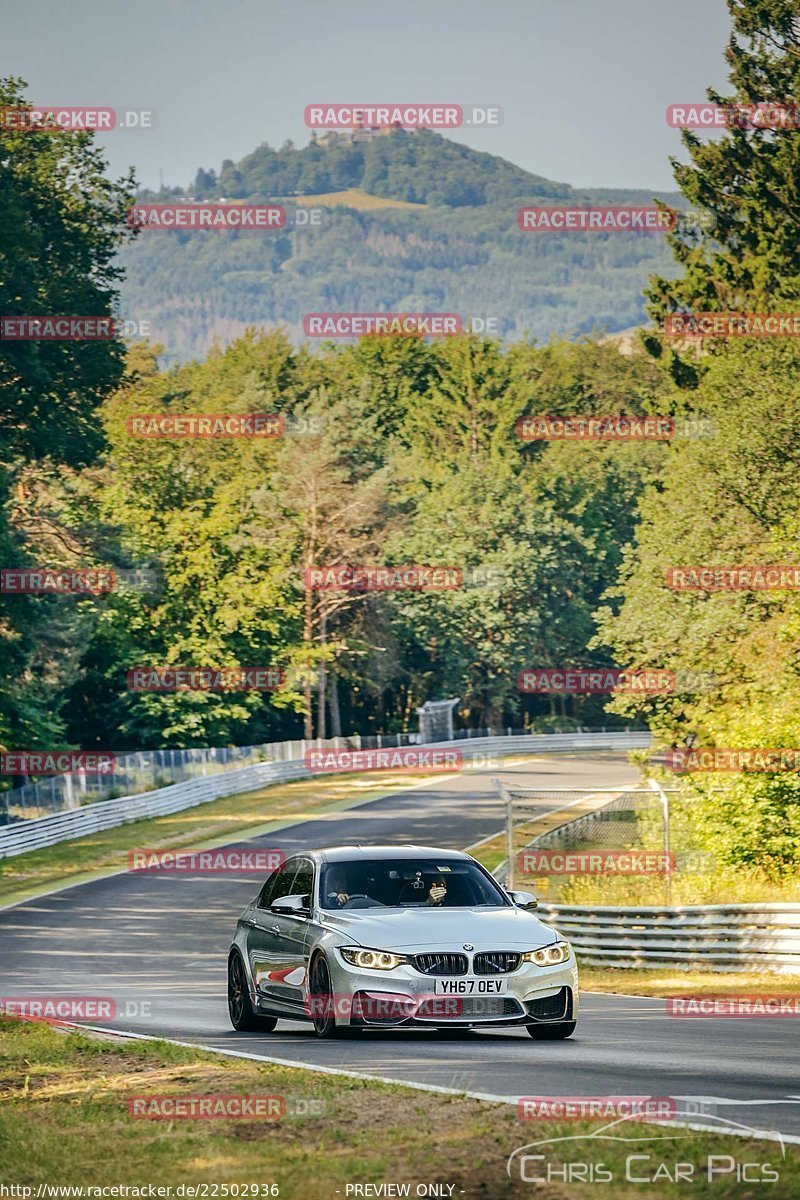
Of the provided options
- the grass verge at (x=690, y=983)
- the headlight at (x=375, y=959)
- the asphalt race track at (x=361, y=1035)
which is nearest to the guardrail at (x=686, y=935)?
the grass verge at (x=690, y=983)

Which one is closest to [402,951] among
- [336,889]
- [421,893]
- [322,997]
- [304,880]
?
[322,997]

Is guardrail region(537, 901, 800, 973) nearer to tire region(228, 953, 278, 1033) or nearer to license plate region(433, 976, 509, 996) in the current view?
tire region(228, 953, 278, 1033)

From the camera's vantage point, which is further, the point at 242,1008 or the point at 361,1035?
the point at 242,1008

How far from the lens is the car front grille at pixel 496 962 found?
12891mm

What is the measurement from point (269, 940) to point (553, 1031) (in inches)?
96.2

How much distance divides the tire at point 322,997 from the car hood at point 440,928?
0.32 m

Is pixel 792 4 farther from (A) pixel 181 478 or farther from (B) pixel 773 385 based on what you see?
(A) pixel 181 478

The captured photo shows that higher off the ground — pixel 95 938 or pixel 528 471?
pixel 528 471

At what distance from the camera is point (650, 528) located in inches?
2124

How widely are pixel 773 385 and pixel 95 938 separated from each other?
25.5 m

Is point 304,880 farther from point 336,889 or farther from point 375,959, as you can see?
point 375,959

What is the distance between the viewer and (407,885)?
14211 mm

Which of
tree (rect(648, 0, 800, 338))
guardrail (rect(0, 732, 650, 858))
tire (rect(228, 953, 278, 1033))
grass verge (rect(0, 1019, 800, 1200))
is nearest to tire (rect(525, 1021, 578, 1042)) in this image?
tire (rect(228, 953, 278, 1033))

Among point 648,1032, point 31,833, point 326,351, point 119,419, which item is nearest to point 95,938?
point 31,833
